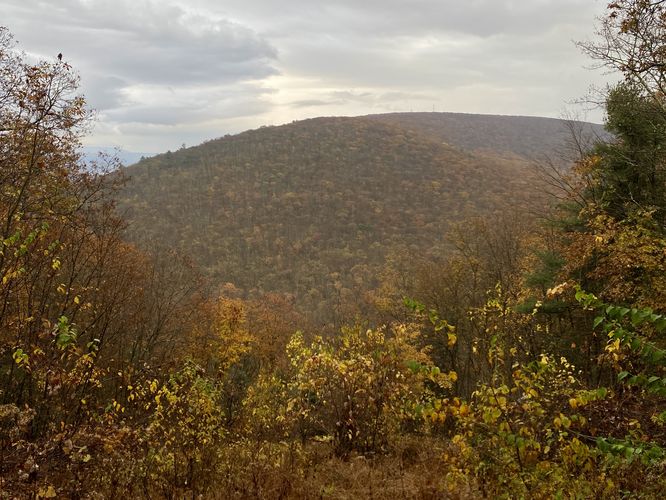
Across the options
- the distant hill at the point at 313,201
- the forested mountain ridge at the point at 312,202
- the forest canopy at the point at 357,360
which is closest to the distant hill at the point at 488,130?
the distant hill at the point at 313,201

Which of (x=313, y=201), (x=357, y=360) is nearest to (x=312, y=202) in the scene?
(x=313, y=201)

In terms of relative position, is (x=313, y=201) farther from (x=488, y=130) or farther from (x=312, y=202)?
(x=488, y=130)

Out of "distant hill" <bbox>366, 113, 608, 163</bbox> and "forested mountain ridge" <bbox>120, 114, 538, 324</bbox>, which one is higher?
"distant hill" <bbox>366, 113, 608, 163</bbox>

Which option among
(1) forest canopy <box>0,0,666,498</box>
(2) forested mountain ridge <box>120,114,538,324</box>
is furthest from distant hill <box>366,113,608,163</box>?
(1) forest canopy <box>0,0,666,498</box>

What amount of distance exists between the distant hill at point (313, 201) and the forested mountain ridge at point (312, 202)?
0.96 ft

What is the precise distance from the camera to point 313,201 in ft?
318

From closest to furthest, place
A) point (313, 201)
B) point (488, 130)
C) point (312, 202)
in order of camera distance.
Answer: point (312, 202)
point (313, 201)
point (488, 130)

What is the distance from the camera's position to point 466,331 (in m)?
26.0

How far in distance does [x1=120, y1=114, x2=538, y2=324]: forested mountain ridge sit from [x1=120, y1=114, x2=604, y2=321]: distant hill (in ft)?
0.96

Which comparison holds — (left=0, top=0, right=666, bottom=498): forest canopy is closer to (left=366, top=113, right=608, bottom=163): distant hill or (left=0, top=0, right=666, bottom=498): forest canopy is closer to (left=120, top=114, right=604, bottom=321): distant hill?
(left=120, top=114, right=604, bottom=321): distant hill

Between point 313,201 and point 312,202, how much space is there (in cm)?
49

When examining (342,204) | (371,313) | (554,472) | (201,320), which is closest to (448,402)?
(554,472)

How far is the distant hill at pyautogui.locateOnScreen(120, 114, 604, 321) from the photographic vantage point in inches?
2948

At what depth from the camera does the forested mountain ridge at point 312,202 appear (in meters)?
75.1
